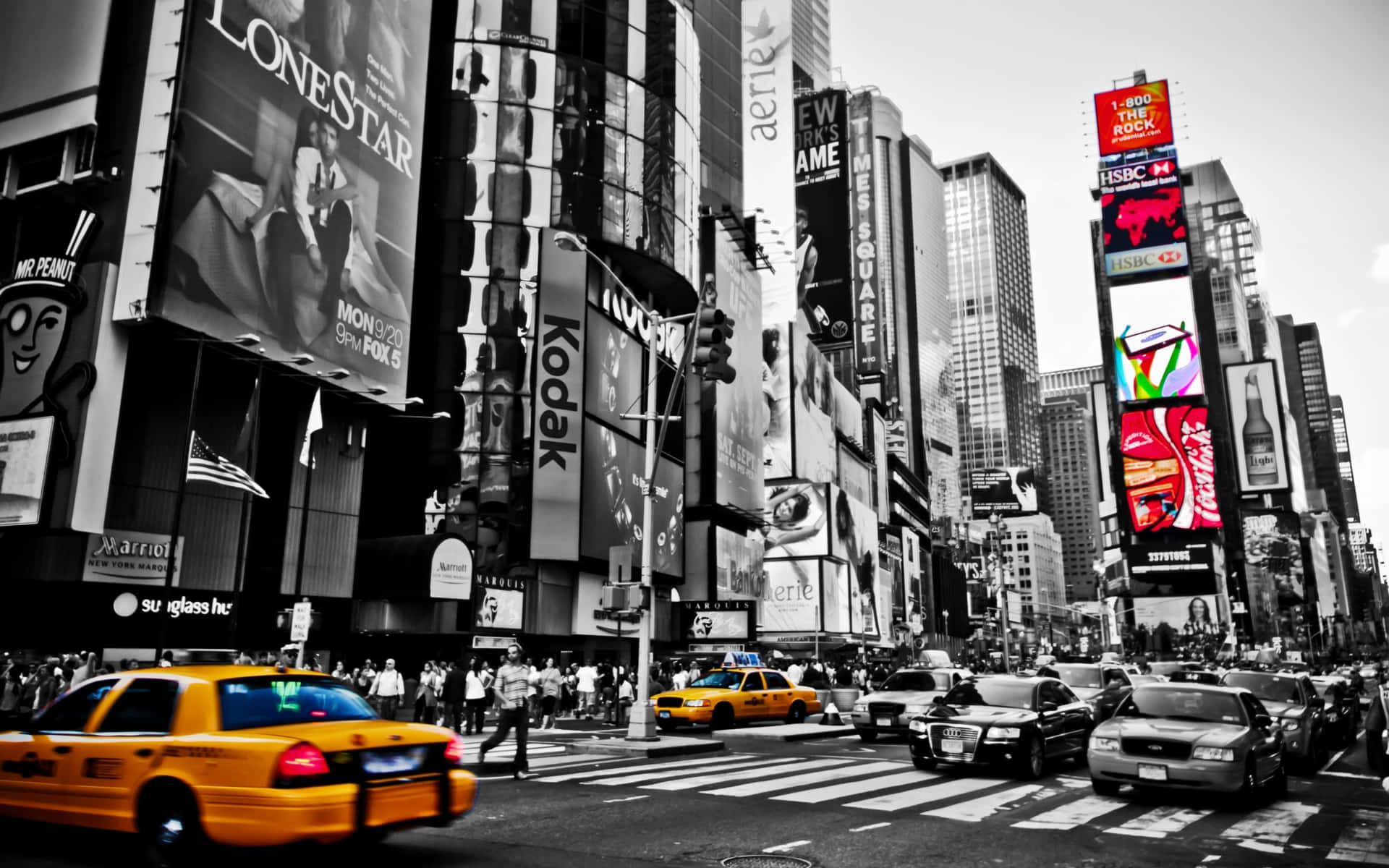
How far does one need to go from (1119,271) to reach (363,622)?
101634 millimetres

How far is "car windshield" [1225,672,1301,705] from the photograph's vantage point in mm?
17141

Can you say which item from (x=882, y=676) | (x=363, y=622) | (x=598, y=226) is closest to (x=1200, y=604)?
(x=882, y=676)

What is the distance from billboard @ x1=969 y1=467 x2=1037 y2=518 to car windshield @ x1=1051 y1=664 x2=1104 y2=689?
178737mm

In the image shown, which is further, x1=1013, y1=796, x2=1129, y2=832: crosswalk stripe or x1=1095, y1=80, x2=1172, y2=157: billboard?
x1=1095, y1=80, x2=1172, y2=157: billboard

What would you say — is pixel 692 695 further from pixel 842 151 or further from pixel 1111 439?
pixel 1111 439

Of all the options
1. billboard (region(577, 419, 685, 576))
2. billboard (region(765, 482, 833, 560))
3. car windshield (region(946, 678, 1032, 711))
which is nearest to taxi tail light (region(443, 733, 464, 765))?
car windshield (region(946, 678, 1032, 711))

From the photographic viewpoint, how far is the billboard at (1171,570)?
381ft

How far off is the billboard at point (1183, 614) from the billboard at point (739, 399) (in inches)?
3018

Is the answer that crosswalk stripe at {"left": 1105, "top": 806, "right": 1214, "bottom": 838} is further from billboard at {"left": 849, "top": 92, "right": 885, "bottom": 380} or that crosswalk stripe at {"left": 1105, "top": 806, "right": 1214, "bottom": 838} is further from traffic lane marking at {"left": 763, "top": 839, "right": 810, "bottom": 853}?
billboard at {"left": 849, "top": 92, "right": 885, "bottom": 380}

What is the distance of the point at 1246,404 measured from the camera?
13162cm

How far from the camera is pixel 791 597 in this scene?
79.4m

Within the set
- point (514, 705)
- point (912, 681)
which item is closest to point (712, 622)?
point (912, 681)

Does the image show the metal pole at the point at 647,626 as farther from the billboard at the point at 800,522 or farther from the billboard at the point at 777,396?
the billboard at the point at 800,522

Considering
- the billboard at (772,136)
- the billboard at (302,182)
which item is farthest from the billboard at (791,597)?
the billboard at (302,182)
